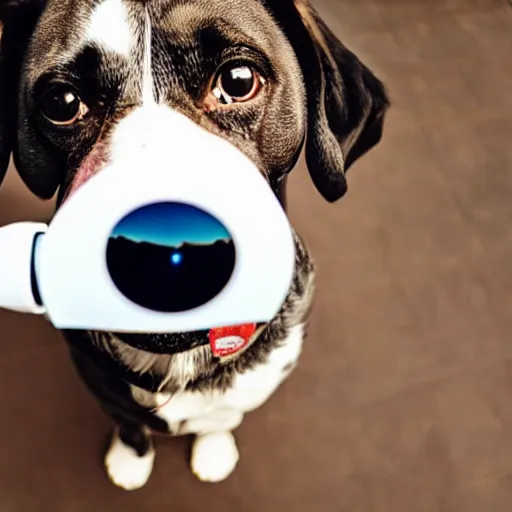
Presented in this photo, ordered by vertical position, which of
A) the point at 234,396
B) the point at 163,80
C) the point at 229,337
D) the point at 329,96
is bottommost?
the point at 234,396

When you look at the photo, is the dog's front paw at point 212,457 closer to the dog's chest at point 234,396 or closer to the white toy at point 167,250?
the dog's chest at point 234,396

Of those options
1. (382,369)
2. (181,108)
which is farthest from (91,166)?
(382,369)

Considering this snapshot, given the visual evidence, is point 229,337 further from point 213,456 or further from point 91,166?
point 213,456

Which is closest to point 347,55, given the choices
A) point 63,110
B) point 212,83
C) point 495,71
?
point 212,83

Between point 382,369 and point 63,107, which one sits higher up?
point 63,107

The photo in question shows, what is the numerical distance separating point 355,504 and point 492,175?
30.2 inches

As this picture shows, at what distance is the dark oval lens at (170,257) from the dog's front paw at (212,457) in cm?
70

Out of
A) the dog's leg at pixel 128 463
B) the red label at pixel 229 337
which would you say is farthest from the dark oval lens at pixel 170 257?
the dog's leg at pixel 128 463

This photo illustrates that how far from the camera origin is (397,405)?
1.38m

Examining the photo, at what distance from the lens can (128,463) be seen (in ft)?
4.15

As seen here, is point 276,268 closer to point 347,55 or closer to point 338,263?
point 347,55

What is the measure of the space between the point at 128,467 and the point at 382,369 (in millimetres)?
478

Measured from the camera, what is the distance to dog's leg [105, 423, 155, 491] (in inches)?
49.6

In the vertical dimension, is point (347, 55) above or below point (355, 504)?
above
